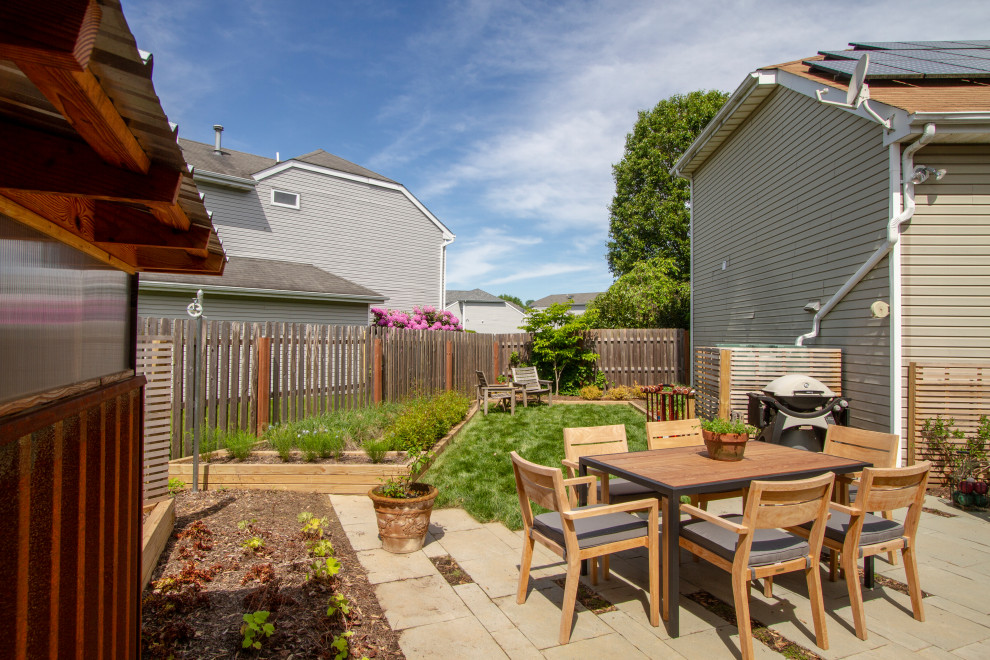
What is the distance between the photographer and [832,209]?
748 centimetres

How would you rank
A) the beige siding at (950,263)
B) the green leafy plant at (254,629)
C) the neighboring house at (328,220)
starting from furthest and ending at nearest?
the neighboring house at (328,220)
the beige siding at (950,263)
the green leafy plant at (254,629)

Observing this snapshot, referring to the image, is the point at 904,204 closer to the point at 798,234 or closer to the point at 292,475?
the point at 798,234

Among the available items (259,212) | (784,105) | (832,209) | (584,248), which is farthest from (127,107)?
(584,248)

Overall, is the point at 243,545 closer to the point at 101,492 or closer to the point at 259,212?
the point at 101,492

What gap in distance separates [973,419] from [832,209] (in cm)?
310

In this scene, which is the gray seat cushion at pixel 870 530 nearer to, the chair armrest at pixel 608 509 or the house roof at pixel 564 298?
the chair armrest at pixel 608 509

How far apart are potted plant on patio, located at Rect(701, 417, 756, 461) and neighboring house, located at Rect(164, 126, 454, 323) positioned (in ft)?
44.4

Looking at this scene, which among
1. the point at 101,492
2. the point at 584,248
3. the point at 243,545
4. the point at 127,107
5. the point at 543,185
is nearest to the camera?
the point at 127,107

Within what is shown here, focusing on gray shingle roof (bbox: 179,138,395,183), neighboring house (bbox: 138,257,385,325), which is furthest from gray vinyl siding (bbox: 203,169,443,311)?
neighboring house (bbox: 138,257,385,325)

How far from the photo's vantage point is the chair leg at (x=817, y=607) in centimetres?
284

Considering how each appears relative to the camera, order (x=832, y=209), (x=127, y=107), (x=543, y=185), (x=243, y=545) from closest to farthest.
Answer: (x=127, y=107) → (x=243, y=545) → (x=832, y=209) → (x=543, y=185)

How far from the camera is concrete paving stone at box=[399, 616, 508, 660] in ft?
9.21

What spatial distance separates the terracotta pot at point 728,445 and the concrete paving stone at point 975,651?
1.42m

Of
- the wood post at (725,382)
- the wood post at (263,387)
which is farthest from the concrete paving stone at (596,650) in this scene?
the wood post at (263,387)
